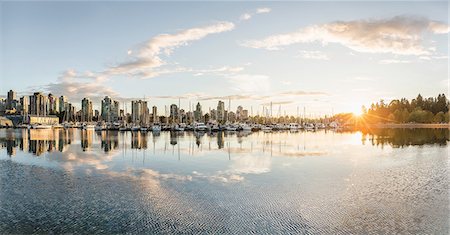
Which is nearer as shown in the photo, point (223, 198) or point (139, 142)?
point (223, 198)

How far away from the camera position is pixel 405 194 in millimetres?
25094

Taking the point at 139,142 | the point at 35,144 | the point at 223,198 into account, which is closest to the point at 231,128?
the point at 139,142

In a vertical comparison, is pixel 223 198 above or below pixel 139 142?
below

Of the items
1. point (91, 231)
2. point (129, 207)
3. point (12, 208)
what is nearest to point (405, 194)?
point (129, 207)

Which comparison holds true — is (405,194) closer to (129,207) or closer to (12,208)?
(129,207)

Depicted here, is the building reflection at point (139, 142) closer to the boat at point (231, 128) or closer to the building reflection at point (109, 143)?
the building reflection at point (109, 143)

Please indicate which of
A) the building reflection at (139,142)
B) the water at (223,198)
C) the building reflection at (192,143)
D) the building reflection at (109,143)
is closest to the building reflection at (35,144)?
the building reflection at (192,143)

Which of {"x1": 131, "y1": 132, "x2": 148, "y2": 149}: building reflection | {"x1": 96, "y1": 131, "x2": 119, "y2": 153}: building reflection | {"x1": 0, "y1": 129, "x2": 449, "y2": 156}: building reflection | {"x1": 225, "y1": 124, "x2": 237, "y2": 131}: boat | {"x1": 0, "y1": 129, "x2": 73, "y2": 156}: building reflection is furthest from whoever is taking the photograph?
{"x1": 225, "y1": 124, "x2": 237, "y2": 131}: boat

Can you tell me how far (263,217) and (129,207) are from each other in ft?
27.4

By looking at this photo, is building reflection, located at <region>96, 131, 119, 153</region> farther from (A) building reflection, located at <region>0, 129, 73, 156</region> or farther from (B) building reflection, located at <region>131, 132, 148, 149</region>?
(A) building reflection, located at <region>0, 129, 73, 156</region>

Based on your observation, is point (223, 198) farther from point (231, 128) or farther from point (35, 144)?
point (231, 128)

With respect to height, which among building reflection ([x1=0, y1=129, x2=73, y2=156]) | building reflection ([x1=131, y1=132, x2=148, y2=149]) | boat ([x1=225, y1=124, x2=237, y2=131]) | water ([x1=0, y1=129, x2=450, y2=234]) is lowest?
water ([x1=0, y1=129, x2=450, y2=234])

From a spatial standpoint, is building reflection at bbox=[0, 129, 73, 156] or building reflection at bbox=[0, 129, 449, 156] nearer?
building reflection at bbox=[0, 129, 73, 156]

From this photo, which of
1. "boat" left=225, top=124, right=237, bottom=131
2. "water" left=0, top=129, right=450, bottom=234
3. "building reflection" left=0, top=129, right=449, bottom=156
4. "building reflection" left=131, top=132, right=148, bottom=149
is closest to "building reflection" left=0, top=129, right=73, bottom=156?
"building reflection" left=0, top=129, right=449, bottom=156
